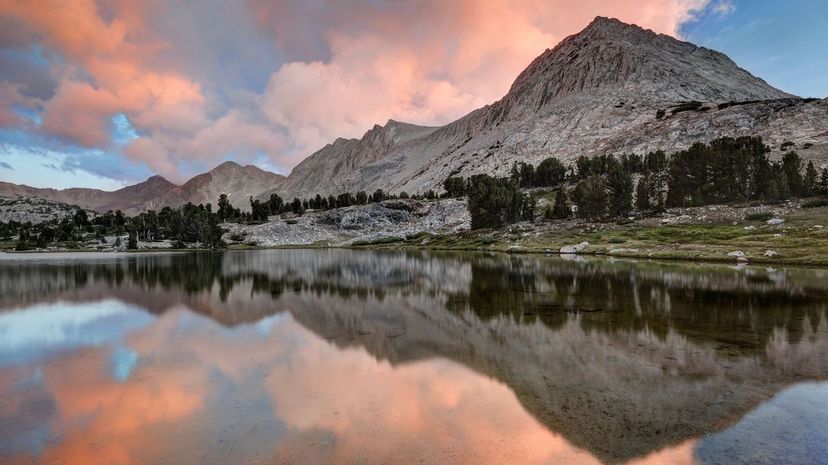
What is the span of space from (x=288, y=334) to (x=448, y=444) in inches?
557

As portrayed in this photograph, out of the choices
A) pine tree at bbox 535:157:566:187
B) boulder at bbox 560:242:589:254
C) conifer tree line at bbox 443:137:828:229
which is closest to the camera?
boulder at bbox 560:242:589:254

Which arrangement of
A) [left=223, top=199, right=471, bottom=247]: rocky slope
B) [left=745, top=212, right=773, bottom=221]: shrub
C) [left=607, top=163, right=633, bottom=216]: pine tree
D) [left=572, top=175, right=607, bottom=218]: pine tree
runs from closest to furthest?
[left=745, top=212, right=773, bottom=221]: shrub
[left=607, top=163, right=633, bottom=216]: pine tree
[left=572, top=175, right=607, bottom=218]: pine tree
[left=223, top=199, right=471, bottom=247]: rocky slope

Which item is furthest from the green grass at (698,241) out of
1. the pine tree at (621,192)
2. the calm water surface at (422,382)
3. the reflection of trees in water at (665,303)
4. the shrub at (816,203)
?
the calm water surface at (422,382)

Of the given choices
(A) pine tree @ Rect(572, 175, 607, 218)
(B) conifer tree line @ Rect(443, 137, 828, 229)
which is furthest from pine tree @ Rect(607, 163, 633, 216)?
(A) pine tree @ Rect(572, 175, 607, 218)

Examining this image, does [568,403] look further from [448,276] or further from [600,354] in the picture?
[448,276]

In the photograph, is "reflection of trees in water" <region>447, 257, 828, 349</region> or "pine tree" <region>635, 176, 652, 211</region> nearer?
"reflection of trees in water" <region>447, 257, 828, 349</region>

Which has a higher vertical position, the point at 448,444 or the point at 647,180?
the point at 647,180

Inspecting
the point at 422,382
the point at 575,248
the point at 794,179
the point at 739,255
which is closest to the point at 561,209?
the point at 575,248

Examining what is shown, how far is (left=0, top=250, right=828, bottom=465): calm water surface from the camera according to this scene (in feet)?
33.2

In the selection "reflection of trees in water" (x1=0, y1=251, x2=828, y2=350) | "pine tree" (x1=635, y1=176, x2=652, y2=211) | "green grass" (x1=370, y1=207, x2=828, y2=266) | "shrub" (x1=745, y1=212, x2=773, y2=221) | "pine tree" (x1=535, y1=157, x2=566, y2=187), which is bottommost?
"reflection of trees in water" (x1=0, y1=251, x2=828, y2=350)

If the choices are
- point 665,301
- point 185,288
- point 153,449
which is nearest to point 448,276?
point 665,301

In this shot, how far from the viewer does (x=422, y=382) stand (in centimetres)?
1485

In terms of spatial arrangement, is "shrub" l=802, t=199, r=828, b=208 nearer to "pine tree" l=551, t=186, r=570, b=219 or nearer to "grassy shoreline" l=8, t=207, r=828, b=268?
"grassy shoreline" l=8, t=207, r=828, b=268

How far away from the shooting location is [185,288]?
41312 mm
